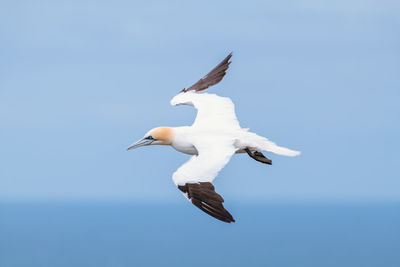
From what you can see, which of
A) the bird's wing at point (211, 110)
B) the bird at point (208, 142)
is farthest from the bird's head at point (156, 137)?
the bird's wing at point (211, 110)

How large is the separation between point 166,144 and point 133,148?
79cm

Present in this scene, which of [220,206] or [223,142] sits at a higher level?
[223,142]

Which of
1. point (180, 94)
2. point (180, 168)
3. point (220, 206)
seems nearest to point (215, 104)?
point (180, 94)

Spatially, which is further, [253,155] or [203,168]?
[253,155]

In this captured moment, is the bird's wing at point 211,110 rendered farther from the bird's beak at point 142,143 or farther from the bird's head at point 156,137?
the bird's beak at point 142,143

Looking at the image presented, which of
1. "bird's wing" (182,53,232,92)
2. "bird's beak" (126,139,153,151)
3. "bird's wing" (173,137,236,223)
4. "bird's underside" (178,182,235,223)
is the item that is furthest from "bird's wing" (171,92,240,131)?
"bird's underside" (178,182,235,223)

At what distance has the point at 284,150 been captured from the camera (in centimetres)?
1425

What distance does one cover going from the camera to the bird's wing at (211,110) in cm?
1497

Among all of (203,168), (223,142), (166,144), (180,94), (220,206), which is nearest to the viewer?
(220,206)

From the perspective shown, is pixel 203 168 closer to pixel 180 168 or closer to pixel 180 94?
pixel 180 168

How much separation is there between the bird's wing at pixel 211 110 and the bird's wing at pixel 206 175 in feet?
3.91

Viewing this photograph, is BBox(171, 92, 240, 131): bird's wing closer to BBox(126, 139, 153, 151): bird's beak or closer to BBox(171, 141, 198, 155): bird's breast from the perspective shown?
BBox(171, 141, 198, 155): bird's breast

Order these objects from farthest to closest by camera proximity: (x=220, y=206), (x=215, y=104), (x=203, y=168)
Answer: (x=215, y=104)
(x=203, y=168)
(x=220, y=206)

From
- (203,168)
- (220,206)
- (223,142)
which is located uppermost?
(223,142)
